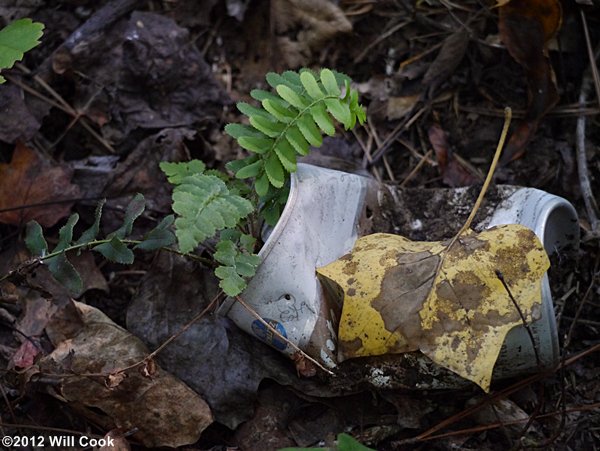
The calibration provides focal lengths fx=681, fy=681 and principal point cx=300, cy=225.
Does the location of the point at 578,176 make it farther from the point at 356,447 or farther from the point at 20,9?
the point at 20,9

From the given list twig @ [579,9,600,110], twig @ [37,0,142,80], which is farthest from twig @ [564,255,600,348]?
twig @ [37,0,142,80]

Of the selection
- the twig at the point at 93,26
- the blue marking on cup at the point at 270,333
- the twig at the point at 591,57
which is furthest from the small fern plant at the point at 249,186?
the twig at the point at 591,57

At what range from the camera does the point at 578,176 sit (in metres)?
2.47

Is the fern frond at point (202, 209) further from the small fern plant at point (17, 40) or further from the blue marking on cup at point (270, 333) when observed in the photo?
the small fern plant at point (17, 40)

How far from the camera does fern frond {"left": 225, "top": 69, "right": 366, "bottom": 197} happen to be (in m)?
1.91

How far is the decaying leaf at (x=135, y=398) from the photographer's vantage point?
6.61 ft

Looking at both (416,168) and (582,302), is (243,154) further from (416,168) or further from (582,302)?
(582,302)

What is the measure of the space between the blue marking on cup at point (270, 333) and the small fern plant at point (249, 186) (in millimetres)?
155

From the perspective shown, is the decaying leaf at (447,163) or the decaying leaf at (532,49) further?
the decaying leaf at (447,163)

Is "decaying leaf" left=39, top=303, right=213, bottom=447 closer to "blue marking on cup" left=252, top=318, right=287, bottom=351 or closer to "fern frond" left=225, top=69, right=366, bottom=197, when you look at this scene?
"blue marking on cup" left=252, top=318, right=287, bottom=351

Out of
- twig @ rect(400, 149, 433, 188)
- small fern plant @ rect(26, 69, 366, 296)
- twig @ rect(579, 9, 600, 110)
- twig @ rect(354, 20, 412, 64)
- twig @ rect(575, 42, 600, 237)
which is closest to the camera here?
small fern plant @ rect(26, 69, 366, 296)

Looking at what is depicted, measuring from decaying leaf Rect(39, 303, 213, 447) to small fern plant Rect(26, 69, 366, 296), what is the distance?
276 millimetres

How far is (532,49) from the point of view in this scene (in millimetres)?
2465

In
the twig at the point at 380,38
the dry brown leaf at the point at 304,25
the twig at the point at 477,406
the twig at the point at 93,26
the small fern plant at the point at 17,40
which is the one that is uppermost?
the small fern plant at the point at 17,40
